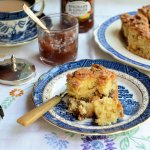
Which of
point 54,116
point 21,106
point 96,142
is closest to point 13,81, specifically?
point 21,106

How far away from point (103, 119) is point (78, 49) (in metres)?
0.43

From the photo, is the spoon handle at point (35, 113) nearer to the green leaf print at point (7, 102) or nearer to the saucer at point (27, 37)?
the green leaf print at point (7, 102)

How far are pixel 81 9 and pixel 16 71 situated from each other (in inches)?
14.0

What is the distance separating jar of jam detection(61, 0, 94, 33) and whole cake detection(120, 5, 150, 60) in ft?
0.43

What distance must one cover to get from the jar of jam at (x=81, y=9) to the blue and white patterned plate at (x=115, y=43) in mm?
60

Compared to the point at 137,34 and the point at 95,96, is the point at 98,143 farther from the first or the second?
the point at 137,34

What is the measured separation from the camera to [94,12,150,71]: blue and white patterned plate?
3.80 feet

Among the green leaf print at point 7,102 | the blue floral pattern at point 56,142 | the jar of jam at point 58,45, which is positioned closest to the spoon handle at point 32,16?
the jar of jam at point 58,45

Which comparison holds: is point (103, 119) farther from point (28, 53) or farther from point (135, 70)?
point (28, 53)

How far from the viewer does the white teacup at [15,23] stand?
1216 mm

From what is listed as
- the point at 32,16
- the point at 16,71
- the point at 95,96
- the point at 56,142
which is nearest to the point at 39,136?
the point at 56,142

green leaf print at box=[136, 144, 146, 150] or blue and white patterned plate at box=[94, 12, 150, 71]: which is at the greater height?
blue and white patterned plate at box=[94, 12, 150, 71]

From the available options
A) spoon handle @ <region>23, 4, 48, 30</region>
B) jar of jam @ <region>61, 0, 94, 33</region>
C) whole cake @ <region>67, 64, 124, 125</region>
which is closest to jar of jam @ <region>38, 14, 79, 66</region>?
spoon handle @ <region>23, 4, 48, 30</region>

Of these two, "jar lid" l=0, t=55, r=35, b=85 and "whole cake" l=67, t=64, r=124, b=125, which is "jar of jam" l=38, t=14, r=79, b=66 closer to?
"jar lid" l=0, t=55, r=35, b=85
